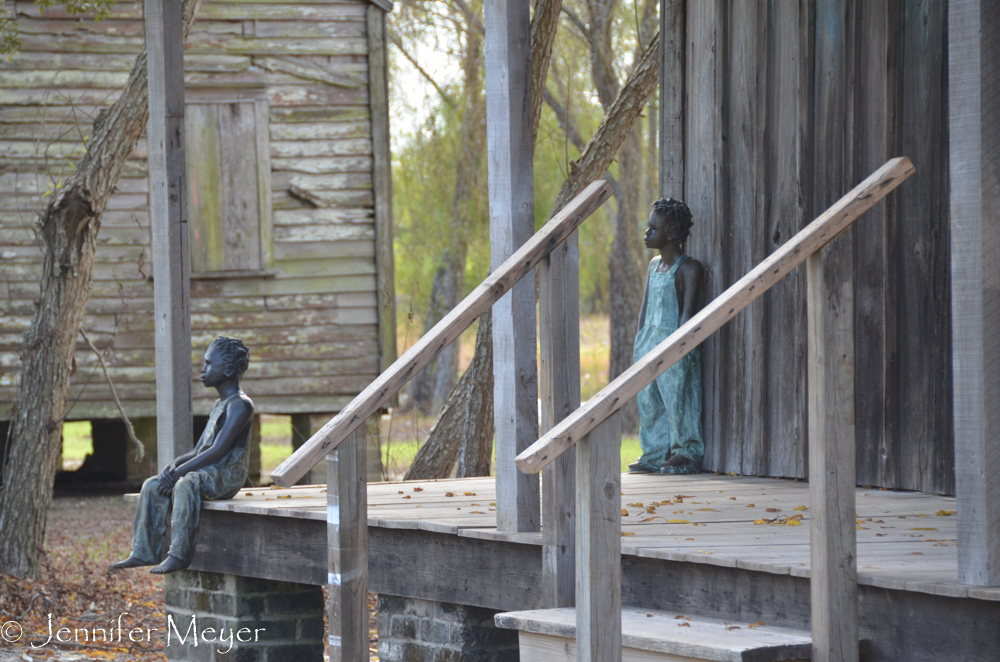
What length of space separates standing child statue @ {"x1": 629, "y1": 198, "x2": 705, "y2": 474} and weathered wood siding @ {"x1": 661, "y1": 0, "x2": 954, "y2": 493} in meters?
0.11

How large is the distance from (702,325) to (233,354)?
3.02 meters

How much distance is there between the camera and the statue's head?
582 cm

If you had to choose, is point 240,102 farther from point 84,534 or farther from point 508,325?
point 508,325

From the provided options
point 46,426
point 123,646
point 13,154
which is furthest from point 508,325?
point 13,154

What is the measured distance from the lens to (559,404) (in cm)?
438

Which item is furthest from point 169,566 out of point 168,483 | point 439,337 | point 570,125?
point 570,125

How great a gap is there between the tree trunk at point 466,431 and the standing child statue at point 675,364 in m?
2.73

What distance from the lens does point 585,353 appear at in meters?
25.4

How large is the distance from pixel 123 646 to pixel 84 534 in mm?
3504

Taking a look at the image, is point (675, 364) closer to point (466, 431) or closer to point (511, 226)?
point (511, 226)

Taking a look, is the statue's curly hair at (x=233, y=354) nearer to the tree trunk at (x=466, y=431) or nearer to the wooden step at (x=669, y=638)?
the wooden step at (x=669, y=638)

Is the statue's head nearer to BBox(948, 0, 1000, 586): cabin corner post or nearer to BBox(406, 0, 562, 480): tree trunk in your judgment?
BBox(948, 0, 1000, 586): cabin corner post

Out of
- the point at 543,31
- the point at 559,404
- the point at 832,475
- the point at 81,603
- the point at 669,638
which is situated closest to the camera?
the point at 832,475

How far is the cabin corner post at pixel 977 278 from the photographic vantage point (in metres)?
3.44
